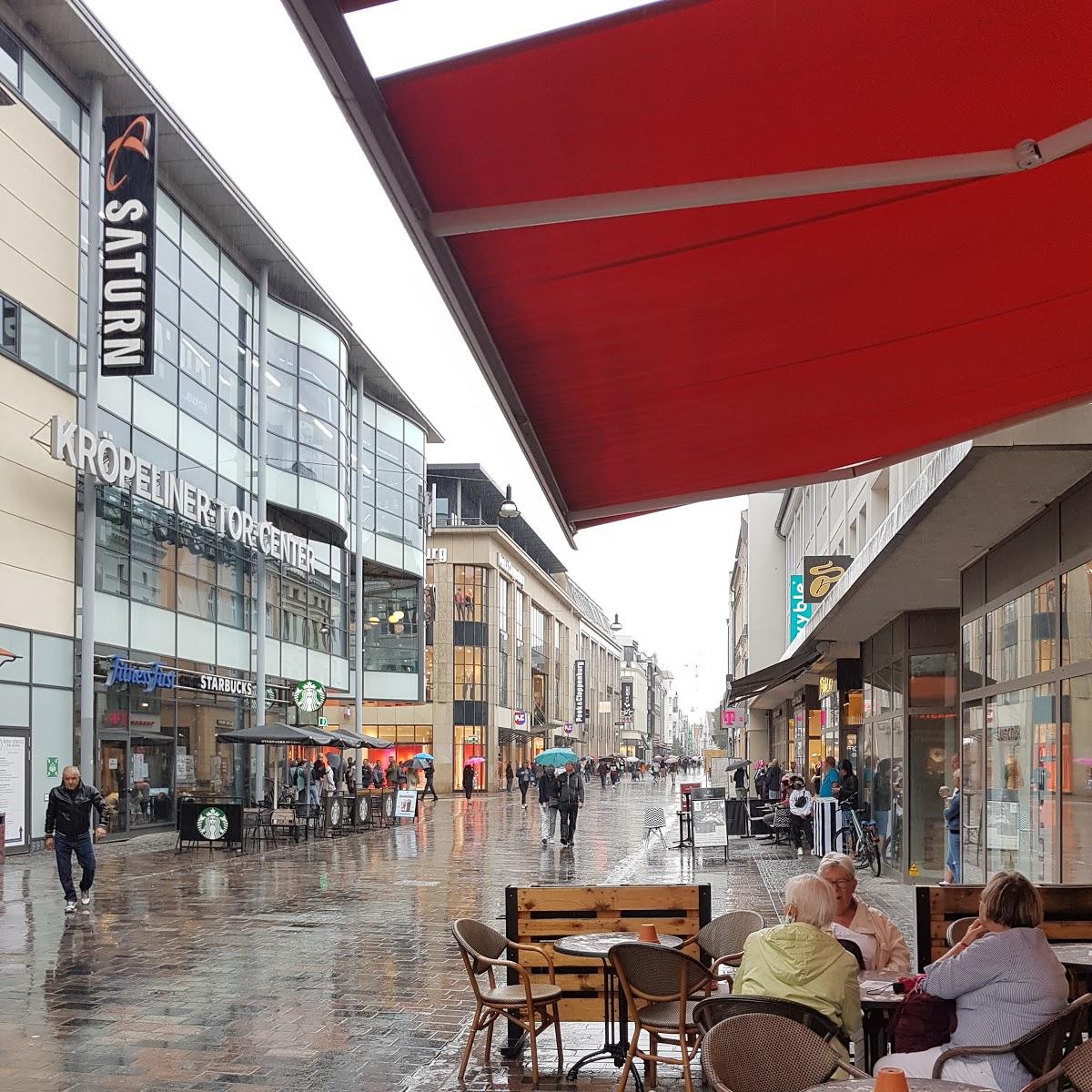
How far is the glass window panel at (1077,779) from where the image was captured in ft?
32.5

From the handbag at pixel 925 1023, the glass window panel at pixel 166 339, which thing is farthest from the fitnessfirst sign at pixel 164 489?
the handbag at pixel 925 1023

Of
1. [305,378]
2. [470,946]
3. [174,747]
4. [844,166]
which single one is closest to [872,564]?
[470,946]

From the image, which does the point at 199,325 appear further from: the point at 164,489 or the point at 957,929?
the point at 957,929

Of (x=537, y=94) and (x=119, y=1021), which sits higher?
(x=537, y=94)

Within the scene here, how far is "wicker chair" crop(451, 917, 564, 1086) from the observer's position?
749 centimetres

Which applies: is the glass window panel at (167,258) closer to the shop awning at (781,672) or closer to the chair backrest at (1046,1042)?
the shop awning at (781,672)

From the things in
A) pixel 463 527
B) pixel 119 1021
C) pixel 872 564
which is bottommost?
pixel 119 1021

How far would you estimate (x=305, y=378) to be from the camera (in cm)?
3866

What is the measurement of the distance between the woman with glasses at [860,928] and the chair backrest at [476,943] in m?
1.94

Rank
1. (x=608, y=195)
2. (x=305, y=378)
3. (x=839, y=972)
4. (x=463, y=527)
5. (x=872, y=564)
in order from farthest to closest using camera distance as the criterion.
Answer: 1. (x=463, y=527)
2. (x=305, y=378)
3. (x=872, y=564)
4. (x=839, y=972)
5. (x=608, y=195)

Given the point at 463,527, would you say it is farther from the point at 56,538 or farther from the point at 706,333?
the point at 706,333

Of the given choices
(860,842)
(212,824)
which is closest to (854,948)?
(860,842)

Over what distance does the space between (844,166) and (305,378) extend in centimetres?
3606

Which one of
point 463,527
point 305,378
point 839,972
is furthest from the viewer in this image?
point 463,527
